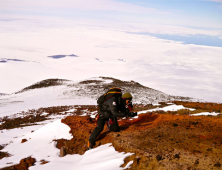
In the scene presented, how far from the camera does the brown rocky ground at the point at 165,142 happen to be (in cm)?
534

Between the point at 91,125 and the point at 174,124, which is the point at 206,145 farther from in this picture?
the point at 91,125

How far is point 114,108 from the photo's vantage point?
7.75m

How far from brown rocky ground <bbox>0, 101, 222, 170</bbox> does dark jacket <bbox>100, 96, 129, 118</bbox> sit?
919mm

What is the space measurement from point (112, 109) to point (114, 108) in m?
0.10

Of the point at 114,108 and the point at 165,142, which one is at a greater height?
the point at 114,108

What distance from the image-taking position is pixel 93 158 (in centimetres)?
672

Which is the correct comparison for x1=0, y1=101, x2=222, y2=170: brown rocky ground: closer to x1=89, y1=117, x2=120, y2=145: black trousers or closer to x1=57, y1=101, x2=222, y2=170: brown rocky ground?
x1=57, y1=101, x2=222, y2=170: brown rocky ground

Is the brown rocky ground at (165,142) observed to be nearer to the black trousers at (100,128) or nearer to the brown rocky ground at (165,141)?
the brown rocky ground at (165,141)

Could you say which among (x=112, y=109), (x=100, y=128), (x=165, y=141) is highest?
(x=112, y=109)

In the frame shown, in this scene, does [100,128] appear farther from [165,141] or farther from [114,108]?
[165,141]

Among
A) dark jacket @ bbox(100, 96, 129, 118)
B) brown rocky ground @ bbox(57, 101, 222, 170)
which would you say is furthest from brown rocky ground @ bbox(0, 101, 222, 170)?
dark jacket @ bbox(100, 96, 129, 118)

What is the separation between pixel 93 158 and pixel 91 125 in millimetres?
3784

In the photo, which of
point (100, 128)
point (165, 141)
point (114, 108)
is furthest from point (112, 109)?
point (165, 141)

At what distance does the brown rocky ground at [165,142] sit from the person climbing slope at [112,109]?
353 millimetres
